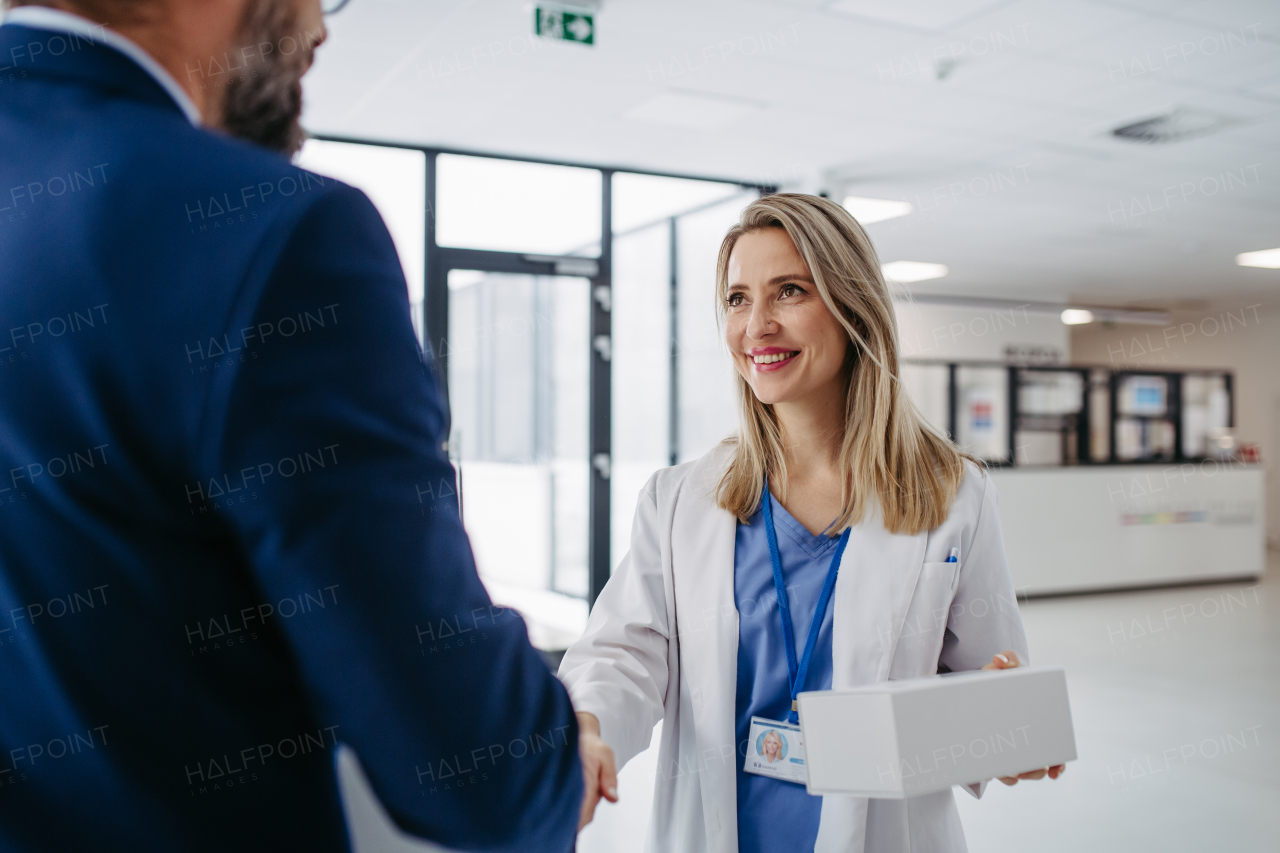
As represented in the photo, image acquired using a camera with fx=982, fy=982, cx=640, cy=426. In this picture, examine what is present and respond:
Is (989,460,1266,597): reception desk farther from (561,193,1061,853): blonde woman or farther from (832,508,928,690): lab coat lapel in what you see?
(832,508,928,690): lab coat lapel

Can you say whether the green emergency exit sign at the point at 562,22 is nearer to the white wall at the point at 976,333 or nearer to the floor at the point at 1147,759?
the floor at the point at 1147,759

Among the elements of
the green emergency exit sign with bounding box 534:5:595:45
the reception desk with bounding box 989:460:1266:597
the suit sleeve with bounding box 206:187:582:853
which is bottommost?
the reception desk with bounding box 989:460:1266:597

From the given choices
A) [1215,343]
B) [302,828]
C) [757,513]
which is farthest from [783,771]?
[1215,343]

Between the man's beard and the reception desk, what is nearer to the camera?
the man's beard

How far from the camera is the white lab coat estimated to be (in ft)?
4.51

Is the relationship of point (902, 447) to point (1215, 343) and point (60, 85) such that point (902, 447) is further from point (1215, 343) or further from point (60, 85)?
point (1215, 343)

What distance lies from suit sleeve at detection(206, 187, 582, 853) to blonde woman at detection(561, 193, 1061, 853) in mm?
736

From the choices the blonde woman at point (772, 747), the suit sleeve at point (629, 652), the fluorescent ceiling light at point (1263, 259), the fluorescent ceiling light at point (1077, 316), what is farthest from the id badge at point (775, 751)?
the fluorescent ceiling light at point (1077, 316)

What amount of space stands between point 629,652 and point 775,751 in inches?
10.0

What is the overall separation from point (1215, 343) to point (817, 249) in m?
15.5

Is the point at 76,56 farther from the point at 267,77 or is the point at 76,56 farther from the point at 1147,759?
the point at 1147,759

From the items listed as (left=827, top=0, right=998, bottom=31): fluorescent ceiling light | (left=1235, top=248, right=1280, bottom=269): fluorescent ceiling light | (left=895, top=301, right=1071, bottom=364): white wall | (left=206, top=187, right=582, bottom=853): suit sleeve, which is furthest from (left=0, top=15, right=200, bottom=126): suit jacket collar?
(left=895, top=301, right=1071, bottom=364): white wall

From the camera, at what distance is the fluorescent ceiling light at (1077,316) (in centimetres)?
1320

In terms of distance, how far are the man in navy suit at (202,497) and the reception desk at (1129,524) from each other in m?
8.18
